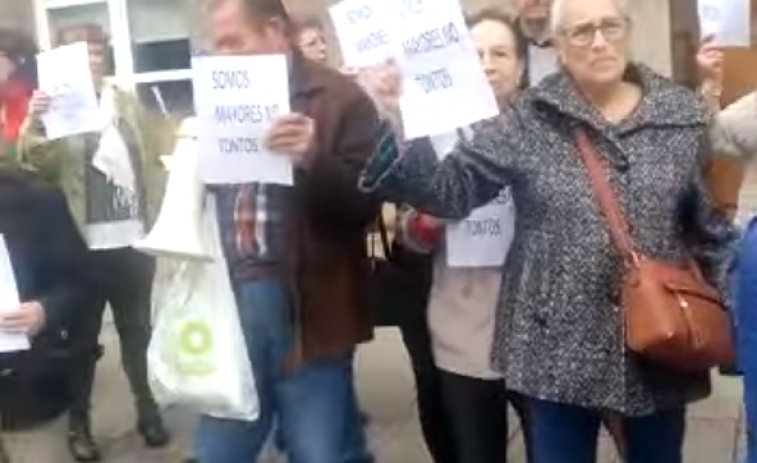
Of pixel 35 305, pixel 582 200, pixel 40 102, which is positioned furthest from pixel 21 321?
pixel 582 200

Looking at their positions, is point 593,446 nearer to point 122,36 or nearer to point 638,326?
point 638,326

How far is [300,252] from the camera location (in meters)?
4.17

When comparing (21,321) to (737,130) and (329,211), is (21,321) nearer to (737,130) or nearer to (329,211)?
(329,211)

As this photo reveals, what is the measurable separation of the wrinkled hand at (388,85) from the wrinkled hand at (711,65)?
0.89 m

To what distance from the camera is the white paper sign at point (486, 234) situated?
14.4ft

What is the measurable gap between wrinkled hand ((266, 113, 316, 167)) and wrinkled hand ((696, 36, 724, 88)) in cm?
109

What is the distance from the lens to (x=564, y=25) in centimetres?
392

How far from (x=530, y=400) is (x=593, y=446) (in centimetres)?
21

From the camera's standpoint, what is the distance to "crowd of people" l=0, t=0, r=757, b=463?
12.6 feet

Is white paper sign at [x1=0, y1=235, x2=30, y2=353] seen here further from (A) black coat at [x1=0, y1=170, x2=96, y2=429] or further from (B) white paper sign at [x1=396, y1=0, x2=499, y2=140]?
(B) white paper sign at [x1=396, y1=0, x2=499, y2=140]

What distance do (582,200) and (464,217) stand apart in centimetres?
42

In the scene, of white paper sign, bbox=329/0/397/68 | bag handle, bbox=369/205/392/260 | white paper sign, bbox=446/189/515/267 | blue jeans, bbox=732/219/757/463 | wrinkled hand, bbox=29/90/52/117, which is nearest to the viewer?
blue jeans, bbox=732/219/757/463

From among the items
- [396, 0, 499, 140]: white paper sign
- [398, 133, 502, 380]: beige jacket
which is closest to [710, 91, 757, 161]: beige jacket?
[396, 0, 499, 140]: white paper sign

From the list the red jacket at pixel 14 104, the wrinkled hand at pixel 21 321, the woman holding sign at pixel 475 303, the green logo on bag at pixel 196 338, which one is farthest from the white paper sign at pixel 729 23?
the red jacket at pixel 14 104
